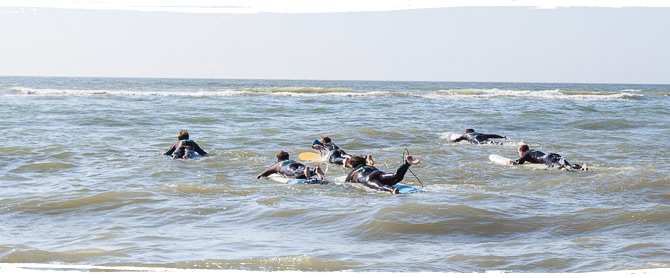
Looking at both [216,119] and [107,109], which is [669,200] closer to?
[216,119]

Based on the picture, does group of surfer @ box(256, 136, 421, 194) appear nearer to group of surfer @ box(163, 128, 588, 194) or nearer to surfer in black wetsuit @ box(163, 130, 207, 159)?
group of surfer @ box(163, 128, 588, 194)

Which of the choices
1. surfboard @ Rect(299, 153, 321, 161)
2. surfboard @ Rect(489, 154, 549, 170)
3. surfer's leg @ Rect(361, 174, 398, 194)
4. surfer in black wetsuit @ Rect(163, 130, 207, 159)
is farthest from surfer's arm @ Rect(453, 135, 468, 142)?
surfer's leg @ Rect(361, 174, 398, 194)

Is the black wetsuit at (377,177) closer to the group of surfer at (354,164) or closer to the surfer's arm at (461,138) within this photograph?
the group of surfer at (354,164)

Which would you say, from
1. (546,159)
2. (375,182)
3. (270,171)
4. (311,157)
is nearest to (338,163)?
(311,157)

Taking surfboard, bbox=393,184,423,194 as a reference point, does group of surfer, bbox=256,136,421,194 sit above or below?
above

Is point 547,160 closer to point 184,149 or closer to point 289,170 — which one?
point 289,170

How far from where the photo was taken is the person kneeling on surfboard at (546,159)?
15.4 meters

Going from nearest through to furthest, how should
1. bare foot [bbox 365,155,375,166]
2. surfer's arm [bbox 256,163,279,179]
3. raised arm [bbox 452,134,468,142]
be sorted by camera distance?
bare foot [bbox 365,155,375,166] < surfer's arm [bbox 256,163,279,179] < raised arm [bbox 452,134,468,142]

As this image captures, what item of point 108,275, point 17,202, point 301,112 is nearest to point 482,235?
point 108,275

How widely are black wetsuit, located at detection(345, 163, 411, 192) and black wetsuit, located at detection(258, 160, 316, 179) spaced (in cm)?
102

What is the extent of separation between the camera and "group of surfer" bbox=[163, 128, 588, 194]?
41.6ft

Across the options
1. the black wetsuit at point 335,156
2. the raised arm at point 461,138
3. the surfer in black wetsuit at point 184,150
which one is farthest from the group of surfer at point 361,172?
the raised arm at point 461,138

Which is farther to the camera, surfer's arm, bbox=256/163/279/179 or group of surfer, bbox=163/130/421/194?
surfer's arm, bbox=256/163/279/179

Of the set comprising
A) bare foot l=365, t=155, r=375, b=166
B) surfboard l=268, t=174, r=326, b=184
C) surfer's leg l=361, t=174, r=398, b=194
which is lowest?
surfboard l=268, t=174, r=326, b=184
